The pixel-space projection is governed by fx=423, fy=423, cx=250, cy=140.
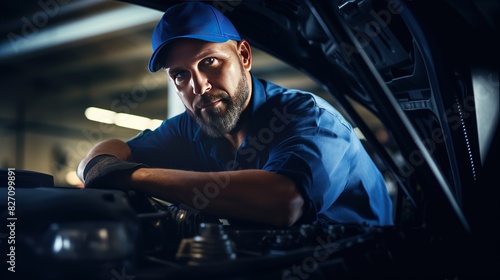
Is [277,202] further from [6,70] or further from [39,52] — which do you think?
[6,70]

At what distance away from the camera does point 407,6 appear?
845 millimetres

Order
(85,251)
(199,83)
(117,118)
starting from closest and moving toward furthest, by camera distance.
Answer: (85,251) → (199,83) → (117,118)

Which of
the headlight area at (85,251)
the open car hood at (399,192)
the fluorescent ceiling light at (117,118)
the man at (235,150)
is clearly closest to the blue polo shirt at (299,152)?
the man at (235,150)

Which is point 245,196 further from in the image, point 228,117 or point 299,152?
point 228,117

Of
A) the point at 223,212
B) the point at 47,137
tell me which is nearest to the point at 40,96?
the point at 47,137

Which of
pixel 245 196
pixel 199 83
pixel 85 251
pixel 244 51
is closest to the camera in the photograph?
pixel 85 251

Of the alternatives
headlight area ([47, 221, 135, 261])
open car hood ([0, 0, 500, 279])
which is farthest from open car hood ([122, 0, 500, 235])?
headlight area ([47, 221, 135, 261])

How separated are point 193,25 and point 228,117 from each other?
0.85 ft

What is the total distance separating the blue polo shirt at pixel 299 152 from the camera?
956 millimetres

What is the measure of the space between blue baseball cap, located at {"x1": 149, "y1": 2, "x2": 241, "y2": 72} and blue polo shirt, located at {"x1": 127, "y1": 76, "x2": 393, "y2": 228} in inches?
9.2

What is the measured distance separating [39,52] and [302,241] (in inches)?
238

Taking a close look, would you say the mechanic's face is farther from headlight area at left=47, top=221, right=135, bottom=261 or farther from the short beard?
headlight area at left=47, top=221, right=135, bottom=261

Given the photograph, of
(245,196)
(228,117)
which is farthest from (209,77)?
(245,196)

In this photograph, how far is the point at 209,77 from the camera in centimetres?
108
